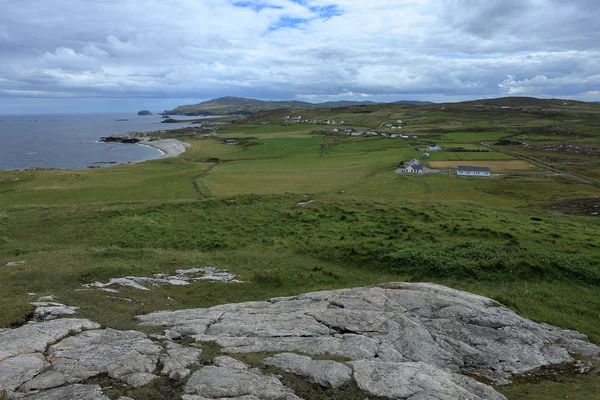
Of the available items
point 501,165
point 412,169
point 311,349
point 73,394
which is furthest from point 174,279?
point 501,165

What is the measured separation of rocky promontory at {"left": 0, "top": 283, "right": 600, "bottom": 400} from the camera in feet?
32.9

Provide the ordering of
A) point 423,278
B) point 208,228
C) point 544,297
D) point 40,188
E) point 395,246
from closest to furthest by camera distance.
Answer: point 544,297 < point 423,278 < point 395,246 < point 208,228 < point 40,188

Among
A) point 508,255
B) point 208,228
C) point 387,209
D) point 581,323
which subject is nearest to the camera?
point 581,323

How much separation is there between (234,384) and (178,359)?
2.32 m

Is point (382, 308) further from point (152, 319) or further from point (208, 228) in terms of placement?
point (208, 228)

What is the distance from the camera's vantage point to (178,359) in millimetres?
11227

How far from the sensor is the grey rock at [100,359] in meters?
10.1

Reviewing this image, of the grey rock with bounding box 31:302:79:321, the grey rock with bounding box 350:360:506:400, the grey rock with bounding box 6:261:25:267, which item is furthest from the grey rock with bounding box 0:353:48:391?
the grey rock with bounding box 6:261:25:267

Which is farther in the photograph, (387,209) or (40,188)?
(40,188)

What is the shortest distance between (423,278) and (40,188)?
2773 inches

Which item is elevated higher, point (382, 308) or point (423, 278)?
point (382, 308)

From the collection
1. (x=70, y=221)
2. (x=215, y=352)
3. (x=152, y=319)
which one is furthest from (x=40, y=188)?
(x=215, y=352)

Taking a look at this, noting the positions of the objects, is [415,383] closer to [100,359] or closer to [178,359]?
[178,359]

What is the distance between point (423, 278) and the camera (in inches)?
883
